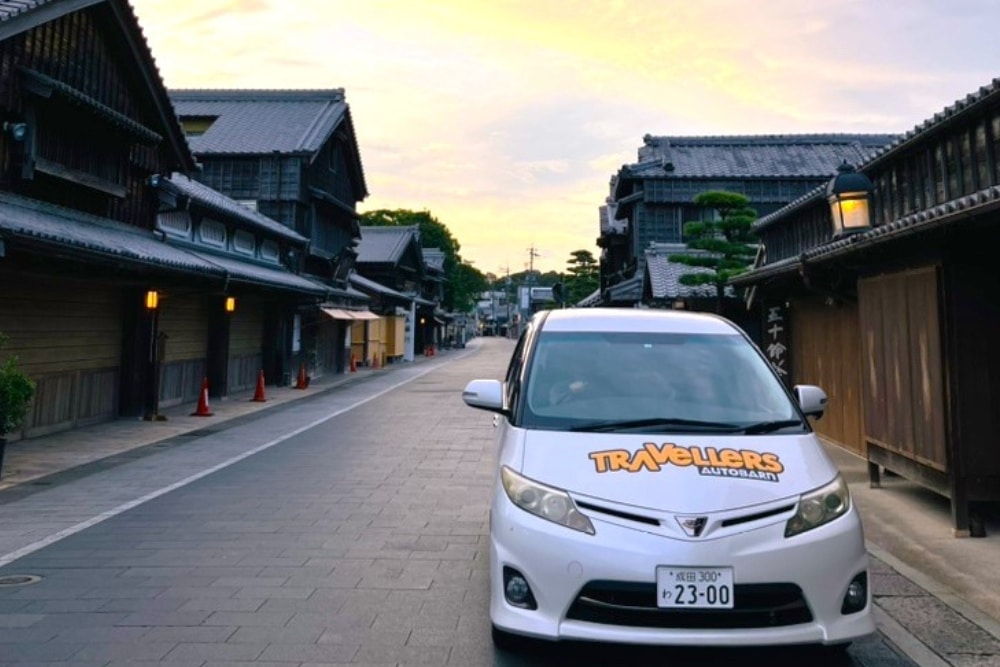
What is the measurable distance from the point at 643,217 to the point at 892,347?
71.2 feet

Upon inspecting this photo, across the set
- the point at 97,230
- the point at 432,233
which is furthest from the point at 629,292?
the point at 432,233

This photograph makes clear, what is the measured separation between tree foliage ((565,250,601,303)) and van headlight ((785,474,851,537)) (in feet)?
132

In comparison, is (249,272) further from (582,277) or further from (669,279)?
(582,277)

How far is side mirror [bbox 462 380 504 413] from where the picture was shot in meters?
4.60

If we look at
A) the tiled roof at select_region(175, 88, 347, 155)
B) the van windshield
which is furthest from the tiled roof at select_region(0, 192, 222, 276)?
the tiled roof at select_region(175, 88, 347, 155)

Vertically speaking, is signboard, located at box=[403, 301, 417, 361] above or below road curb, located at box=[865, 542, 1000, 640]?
above

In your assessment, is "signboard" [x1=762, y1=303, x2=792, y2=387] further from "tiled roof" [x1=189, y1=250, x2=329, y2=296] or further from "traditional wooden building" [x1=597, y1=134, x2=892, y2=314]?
"traditional wooden building" [x1=597, y1=134, x2=892, y2=314]

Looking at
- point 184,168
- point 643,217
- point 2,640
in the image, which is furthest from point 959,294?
point 643,217

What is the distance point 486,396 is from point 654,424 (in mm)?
1200

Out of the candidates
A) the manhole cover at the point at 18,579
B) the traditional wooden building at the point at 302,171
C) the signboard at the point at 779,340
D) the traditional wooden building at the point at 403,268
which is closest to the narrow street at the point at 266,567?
the manhole cover at the point at 18,579

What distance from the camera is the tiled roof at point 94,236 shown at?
8.97 meters

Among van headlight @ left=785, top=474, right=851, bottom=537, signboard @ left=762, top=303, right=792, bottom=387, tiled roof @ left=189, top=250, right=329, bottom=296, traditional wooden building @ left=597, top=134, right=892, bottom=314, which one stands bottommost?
van headlight @ left=785, top=474, right=851, bottom=537

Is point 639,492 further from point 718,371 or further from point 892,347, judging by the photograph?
point 892,347

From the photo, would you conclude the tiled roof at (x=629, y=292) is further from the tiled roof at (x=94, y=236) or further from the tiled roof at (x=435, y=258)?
the tiled roof at (x=435, y=258)
